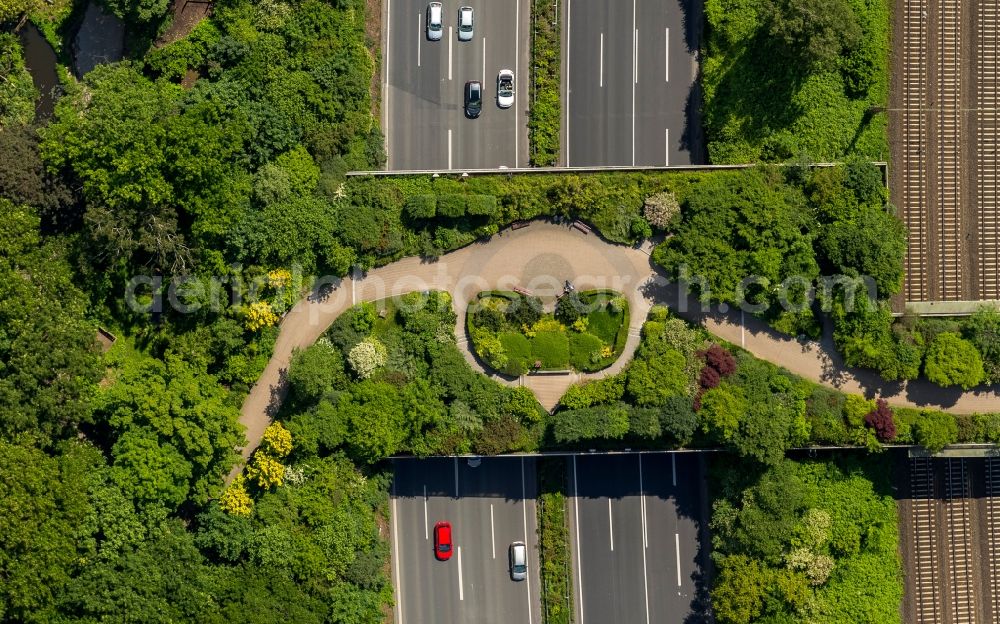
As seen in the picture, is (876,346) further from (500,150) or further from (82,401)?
(82,401)

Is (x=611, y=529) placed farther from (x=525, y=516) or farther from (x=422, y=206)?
(x=422, y=206)

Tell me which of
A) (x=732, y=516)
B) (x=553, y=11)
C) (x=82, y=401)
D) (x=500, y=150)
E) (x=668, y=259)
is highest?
(x=553, y=11)

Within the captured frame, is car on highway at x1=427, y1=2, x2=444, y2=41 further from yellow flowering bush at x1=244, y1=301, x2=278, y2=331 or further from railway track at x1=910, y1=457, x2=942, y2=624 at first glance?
railway track at x1=910, y1=457, x2=942, y2=624

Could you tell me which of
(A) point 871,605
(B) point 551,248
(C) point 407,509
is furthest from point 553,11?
(A) point 871,605

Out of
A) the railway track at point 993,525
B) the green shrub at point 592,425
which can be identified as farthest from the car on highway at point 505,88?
the railway track at point 993,525

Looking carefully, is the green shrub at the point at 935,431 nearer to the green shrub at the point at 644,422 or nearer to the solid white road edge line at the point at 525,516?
the green shrub at the point at 644,422

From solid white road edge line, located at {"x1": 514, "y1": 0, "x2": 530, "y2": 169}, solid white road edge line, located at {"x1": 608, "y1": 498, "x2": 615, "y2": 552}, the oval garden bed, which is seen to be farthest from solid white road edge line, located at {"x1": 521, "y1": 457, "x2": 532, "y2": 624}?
solid white road edge line, located at {"x1": 514, "y1": 0, "x2": 530, "y2": 169}
